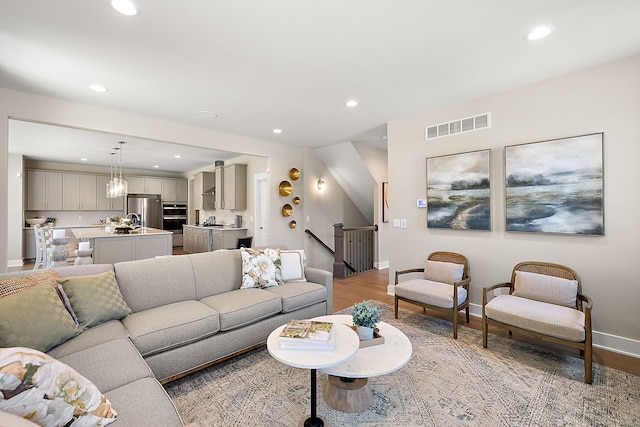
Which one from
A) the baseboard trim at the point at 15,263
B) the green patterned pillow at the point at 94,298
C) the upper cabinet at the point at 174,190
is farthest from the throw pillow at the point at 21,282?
the upper cabinet at the point at 174,190

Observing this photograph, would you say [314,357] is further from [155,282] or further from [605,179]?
[605,179]

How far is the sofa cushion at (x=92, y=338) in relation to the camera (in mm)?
1698

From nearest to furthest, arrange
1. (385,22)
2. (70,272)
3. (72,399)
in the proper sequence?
(72,399), (385,22), (70,272)

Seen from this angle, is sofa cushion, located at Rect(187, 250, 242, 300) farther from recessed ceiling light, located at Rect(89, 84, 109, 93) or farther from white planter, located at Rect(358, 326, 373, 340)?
recessed ceiling light, located at Rect(89, 84, 109, 93)

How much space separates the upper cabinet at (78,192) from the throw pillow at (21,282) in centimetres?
750

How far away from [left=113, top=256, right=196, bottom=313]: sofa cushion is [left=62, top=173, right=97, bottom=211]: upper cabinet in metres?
7.37

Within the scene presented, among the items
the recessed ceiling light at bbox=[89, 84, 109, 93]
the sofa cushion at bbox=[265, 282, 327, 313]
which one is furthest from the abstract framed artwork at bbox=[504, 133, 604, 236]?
the recessed ceiling light at bbox=[89, 84, 109, 93]

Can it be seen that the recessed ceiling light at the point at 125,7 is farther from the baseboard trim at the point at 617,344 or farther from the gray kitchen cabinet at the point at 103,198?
the gray kitchen cabinet at the point at 103,198

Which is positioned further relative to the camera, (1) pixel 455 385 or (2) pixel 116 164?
(2) pixel 116 164

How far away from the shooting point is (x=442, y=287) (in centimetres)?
318

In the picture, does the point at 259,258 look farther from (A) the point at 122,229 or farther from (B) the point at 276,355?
(A) the point at 122,229

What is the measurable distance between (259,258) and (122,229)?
3845 millimetres

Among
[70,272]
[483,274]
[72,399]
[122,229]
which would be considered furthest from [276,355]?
[122,229]

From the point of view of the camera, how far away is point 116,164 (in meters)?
8.06
